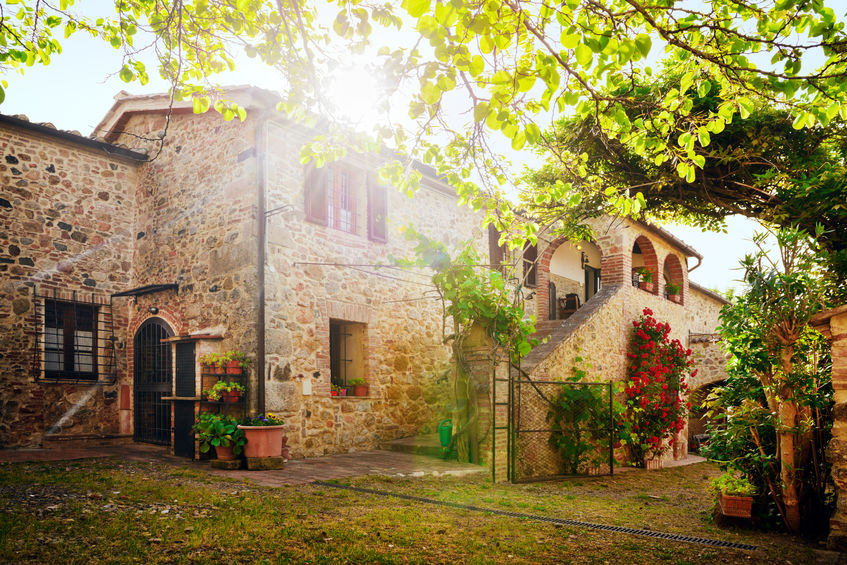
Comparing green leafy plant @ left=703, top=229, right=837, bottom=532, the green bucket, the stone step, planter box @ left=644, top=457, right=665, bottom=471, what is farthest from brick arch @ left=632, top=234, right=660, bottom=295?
green leafy plant @ left=703, top=229, right=837, bottom=532

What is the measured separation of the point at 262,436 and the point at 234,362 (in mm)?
1100

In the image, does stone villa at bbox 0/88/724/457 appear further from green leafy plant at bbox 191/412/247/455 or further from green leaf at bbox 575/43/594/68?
green leaf at bbox 575/43/594/68

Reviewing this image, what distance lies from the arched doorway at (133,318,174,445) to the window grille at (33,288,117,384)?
1.49ft

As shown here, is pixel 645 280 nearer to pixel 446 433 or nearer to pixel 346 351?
pixel 446 433

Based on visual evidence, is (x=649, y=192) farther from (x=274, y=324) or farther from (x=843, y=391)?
(x=274, y=324)

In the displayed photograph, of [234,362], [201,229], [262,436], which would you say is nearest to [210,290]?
[201,229]

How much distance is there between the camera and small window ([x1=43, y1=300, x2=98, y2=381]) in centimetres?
893

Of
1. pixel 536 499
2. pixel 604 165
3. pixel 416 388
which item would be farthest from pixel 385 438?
pixel 604 165

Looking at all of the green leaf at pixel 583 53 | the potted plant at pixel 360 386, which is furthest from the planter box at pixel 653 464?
the green leaf at pixel 583 53

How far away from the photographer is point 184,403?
7957 mm

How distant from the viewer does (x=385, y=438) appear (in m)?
9.34

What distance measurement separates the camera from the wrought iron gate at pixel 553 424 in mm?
7422

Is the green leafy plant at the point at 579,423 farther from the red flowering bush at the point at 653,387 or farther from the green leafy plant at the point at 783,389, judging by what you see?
the green leafy plant at the point at 783,389

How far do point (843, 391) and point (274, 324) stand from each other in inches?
247
